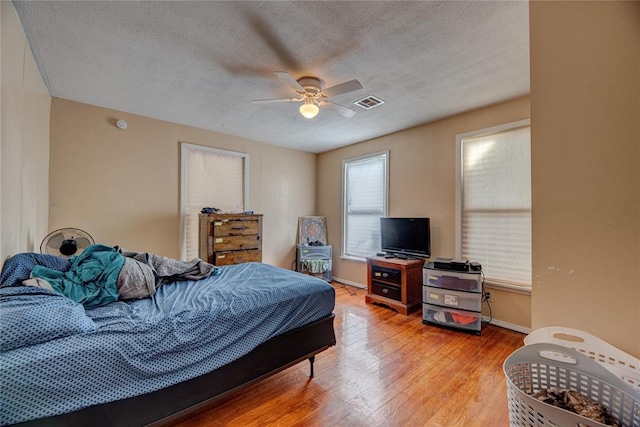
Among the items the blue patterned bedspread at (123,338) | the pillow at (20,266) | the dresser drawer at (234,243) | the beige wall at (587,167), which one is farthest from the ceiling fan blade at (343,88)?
the pillow at (20,266)

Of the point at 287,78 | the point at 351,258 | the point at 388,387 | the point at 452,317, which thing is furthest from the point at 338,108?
the point at 351,258

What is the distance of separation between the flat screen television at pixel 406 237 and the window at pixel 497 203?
40 cm

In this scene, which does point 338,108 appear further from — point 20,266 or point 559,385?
point 20,266

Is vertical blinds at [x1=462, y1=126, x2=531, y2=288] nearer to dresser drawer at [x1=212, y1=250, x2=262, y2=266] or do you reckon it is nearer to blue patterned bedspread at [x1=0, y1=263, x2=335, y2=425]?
blue patterned bedspread at [x1=0, y1=263, x2=335, y2=425]

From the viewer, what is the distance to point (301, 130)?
3984 mm

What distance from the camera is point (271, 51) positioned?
2062 millimetres

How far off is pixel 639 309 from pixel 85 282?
8.96 feet

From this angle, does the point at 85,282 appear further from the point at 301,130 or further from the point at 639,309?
the point at 301,130

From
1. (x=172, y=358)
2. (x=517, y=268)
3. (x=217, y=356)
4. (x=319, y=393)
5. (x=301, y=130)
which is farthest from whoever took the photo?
(x=301, y=130)

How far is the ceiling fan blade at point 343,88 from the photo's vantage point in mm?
2111

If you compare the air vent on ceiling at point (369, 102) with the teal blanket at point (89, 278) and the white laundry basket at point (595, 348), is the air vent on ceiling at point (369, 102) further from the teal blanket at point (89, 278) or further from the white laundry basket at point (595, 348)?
the teal blanket at point (89, 278)

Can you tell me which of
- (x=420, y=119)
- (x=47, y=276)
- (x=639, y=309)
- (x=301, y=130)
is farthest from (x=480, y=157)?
(x=47, y=276)

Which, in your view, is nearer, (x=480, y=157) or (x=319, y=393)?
(x=319, y=393)

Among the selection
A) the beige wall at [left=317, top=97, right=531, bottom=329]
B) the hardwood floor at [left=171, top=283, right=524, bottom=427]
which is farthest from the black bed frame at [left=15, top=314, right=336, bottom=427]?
the beige wall at [left=317, top=97, right=531, bottom=329]
